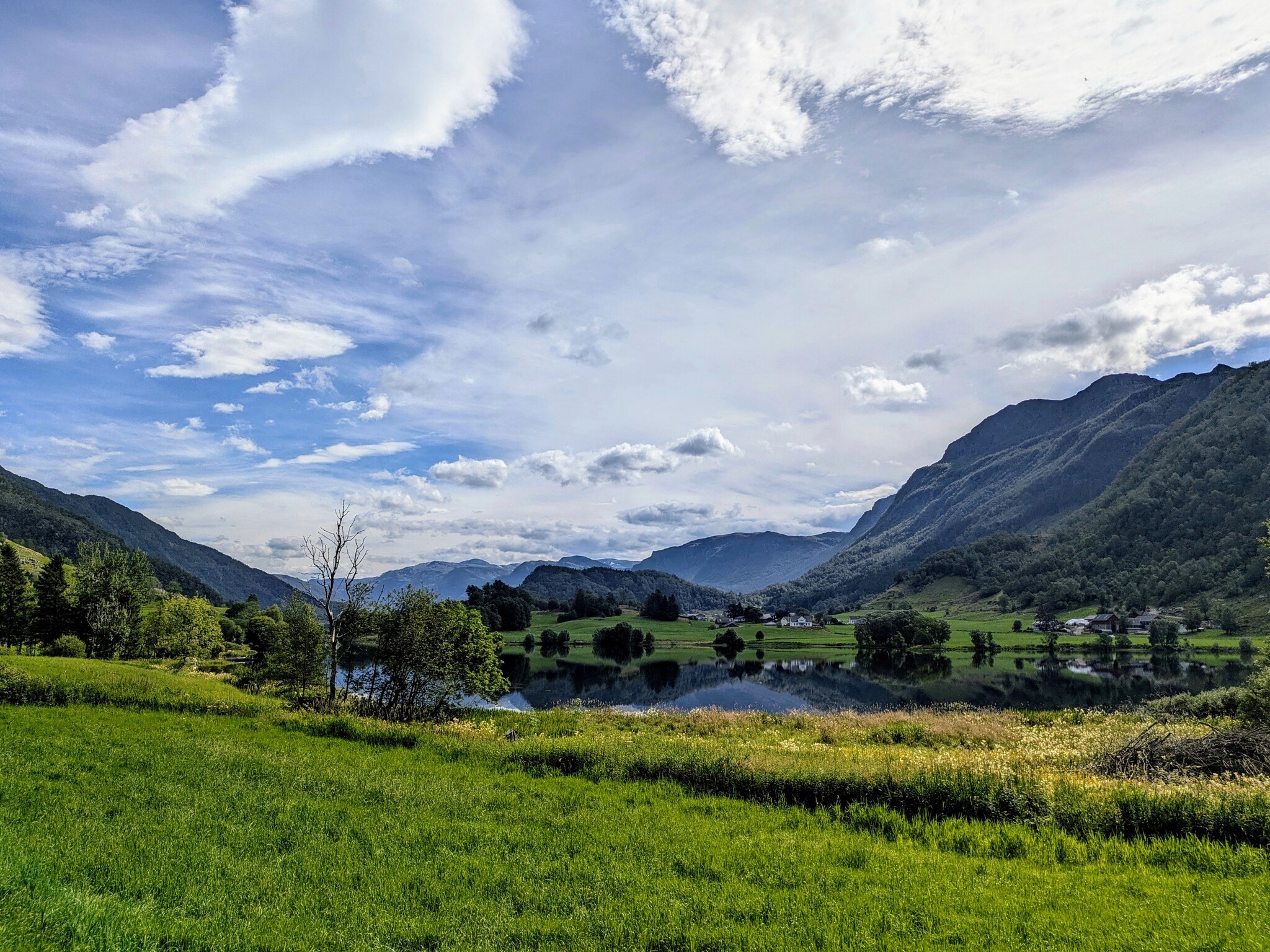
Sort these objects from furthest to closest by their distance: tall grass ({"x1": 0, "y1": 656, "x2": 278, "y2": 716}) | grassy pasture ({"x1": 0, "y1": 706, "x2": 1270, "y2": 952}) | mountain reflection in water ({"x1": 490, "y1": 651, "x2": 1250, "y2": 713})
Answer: mountain reflection in water ({"x1": 490, "y1": 651, "x2": 1250, "y2": 713}) → tall grass ({"x1": 0, "y1": 656, "x2": 278, "y2": 716}) → grassy pasture ({"x1": 0, "y1": 706, "x2": 1270, "y2": 952})

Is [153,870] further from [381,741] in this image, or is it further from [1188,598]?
[1188,598]

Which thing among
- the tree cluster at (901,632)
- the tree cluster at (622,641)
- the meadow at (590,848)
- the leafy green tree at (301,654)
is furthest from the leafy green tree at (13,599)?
the tree cluster at (901,632)

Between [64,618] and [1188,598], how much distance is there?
25706 cm

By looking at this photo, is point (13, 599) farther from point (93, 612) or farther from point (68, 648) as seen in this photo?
point (68, 648)

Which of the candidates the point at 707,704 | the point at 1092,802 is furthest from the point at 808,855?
the point at 707,704

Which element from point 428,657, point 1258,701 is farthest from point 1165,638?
point 428,657

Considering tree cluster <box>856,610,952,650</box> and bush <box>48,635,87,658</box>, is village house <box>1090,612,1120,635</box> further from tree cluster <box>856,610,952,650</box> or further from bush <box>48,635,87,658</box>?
bush <box>48,635,87,658</box>

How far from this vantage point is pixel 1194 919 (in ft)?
30.1

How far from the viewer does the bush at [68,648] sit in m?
Result: 58.3

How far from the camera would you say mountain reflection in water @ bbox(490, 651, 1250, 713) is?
67500 millimetres

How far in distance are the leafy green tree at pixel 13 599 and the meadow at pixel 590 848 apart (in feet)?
198

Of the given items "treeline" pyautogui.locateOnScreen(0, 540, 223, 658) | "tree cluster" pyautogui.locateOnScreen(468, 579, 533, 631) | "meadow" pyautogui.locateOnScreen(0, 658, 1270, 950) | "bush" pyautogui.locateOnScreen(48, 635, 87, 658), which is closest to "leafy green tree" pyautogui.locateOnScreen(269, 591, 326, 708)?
"meadow" pyautogui.locateOnScreen(0, 658, 1270, 950)

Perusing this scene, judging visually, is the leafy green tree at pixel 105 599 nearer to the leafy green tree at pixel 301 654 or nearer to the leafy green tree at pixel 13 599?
the leafy green tree at pixel 13 599

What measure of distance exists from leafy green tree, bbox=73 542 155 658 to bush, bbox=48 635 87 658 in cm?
410
